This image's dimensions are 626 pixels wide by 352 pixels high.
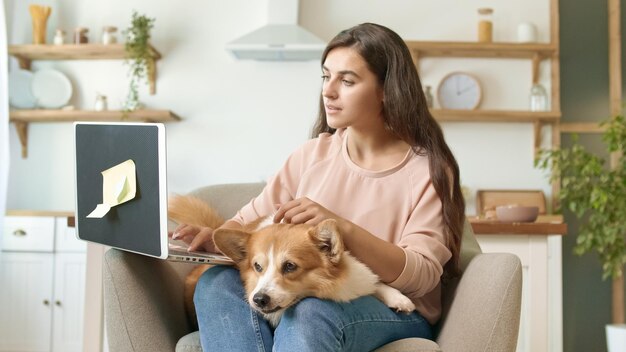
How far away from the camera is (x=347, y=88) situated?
5.88 feet

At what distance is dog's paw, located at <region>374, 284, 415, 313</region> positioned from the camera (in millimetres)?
1547

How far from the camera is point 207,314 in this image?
4.89 feet

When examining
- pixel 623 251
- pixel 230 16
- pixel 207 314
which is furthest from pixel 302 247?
pixel 230 16

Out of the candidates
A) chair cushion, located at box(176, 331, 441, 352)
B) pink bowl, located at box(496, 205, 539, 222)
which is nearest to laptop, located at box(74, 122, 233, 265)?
chair cushion, located at box(176, 331, 441, 352)

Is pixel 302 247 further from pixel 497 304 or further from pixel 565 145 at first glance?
pixel 565 145

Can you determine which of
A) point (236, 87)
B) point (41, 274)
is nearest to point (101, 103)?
point (236, 87)

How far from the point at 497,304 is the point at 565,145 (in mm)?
3330

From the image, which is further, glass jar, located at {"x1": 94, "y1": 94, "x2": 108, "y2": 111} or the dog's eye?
glass jar, located at {"x1": 94, "y1": 94, "x2": 108, "y2": 111}

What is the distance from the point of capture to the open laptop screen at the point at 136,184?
141cm

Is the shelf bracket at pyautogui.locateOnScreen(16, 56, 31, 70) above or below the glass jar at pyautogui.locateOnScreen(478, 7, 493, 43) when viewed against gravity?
below

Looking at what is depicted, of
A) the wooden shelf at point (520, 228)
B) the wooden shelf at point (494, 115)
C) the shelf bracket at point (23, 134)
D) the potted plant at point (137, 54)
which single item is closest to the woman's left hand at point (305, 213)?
the wooden shelf at point (520, 228)

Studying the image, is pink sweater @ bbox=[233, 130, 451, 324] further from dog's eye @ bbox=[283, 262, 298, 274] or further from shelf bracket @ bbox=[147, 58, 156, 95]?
shelf bracket @ bbox=[147, 58, 156, 95]

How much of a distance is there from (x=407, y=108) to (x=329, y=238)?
487mm

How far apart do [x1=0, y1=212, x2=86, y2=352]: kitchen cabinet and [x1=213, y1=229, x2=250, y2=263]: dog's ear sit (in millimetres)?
2770
